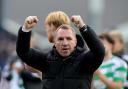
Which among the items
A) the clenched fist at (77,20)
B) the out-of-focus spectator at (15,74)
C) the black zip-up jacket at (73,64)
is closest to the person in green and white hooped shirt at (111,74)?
the out-of-focus spectator at (15,74)

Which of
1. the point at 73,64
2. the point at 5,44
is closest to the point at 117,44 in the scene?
the point at 73,64

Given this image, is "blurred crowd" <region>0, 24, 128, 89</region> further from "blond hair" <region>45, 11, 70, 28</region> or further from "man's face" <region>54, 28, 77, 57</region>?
"man's face" <region>54, 28, 77, 57</region>

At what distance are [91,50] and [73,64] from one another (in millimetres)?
196

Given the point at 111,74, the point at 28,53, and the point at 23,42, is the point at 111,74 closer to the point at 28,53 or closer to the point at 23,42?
the point at 28,53

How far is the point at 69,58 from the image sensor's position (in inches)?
272

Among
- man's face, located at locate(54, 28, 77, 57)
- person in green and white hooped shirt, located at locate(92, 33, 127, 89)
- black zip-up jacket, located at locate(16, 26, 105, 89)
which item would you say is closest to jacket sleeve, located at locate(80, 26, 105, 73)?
black zip-up jacket, located at locate(16, 26, 105, 89)

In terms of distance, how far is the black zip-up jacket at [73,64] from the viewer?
6.82m

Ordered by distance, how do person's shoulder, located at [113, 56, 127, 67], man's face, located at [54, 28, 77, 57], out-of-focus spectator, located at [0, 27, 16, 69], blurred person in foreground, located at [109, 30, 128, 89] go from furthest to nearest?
out-of-focus spectator, located at [0, 27, 16, 69] < blurred person in foreground, located at [109, 30, 128, 89] < person's shoulder, located at [113, 56, 127, 67] < man's face, located at [54, 28, 77, 57]

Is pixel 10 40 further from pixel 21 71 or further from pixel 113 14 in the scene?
pixel 113 14

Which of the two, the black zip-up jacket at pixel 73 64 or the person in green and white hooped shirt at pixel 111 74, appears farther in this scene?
the person in green and white hooped shirt at pixel 111 74

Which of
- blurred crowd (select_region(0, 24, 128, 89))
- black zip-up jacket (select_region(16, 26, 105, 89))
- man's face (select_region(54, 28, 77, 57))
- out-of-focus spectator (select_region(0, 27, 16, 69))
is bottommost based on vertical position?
out-of-focus spectator (select_region(0, 27, 16, 69))

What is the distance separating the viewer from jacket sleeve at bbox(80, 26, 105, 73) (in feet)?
22.2

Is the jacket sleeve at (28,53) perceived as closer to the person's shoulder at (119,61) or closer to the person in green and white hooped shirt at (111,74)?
the person in green and white hooped shirt at (111,74)

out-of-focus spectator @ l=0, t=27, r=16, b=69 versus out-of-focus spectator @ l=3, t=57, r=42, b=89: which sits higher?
out-of-focus spectator @ l=3, t=57, r=42, b=89
